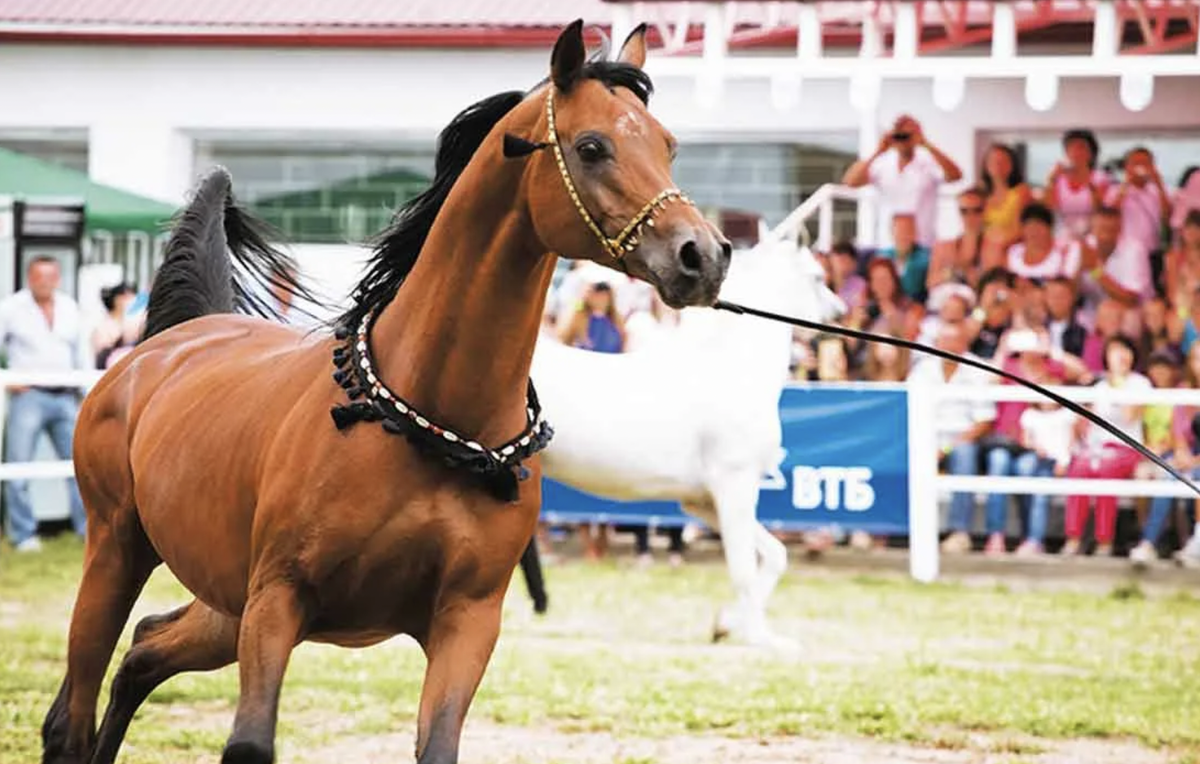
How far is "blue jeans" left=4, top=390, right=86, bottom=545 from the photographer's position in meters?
13.8

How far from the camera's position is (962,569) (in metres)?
13.4

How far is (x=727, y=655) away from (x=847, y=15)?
5383 mm

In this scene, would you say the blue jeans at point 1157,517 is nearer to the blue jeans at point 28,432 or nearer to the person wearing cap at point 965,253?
the person wearing cap at point 965,253

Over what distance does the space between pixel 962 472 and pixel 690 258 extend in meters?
9.50

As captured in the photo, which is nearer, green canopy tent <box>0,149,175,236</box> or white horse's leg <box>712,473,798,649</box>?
white horse's leg <box>712,473,798,649</box>

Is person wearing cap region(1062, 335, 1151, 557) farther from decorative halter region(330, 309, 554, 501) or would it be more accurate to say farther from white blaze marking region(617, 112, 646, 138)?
white blaze marking region(617, 112, 646, 138)

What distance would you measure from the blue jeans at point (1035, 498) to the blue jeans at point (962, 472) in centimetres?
28

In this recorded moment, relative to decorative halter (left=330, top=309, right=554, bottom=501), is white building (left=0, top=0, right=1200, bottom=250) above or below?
above

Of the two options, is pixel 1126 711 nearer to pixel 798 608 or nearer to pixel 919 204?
pixel 798 608

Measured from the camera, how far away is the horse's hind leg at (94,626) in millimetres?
5930

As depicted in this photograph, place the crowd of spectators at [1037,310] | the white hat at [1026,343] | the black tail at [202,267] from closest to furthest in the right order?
1. the black tail at [202,267]
2. the crowd of spectators at [1037,310]
3. the white hat at [1026,343]

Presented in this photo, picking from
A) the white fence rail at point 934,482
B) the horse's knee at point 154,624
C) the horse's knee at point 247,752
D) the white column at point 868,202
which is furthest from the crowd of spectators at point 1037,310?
the horse's knee at point 247,752

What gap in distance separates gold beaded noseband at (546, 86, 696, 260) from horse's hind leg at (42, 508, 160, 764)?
6.84 feet

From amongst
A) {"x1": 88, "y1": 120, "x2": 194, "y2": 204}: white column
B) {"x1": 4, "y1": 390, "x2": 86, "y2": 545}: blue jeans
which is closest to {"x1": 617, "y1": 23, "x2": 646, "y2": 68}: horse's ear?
{"x1": 4, "y1": 390, "x2": 86, "y2": 545}: blue jeans
